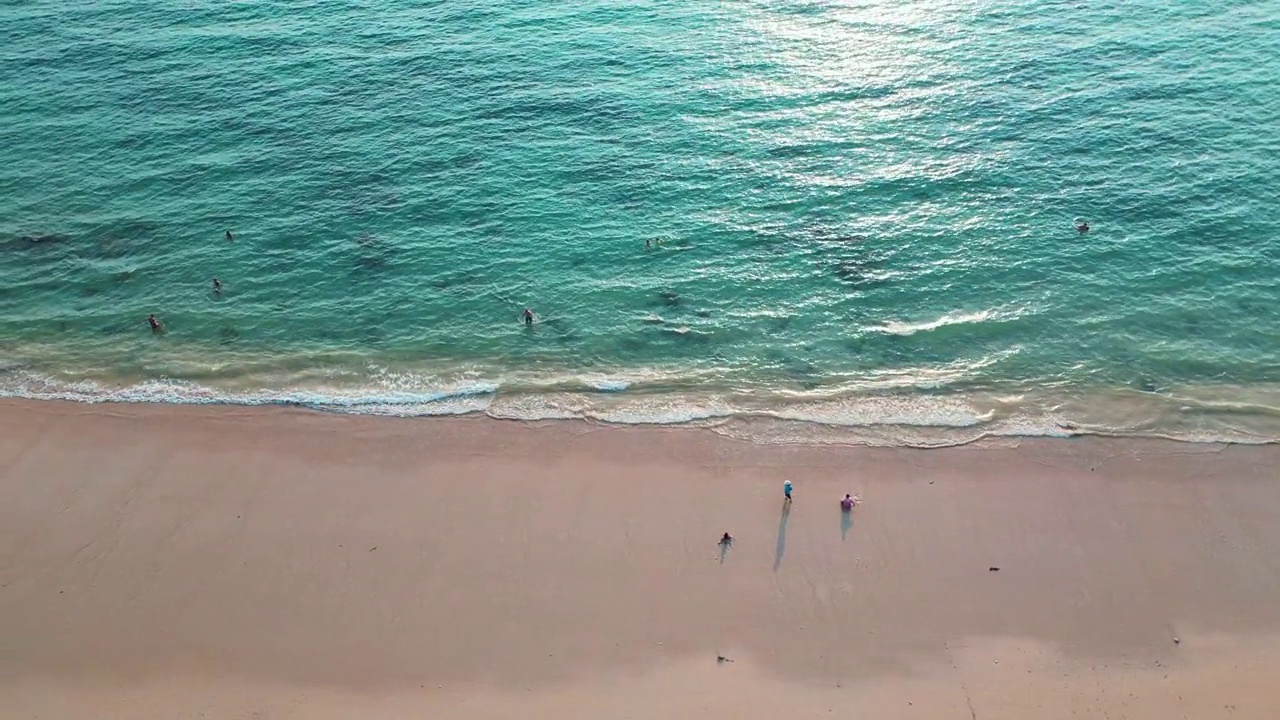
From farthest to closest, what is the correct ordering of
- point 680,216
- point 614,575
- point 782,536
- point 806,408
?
point 680,216
point 806,408
point 782,536
point 614,575

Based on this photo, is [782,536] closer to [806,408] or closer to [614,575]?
[614,575]

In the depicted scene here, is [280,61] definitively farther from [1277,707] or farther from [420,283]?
[1277,707]

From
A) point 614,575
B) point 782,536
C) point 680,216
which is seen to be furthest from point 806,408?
point 680,216

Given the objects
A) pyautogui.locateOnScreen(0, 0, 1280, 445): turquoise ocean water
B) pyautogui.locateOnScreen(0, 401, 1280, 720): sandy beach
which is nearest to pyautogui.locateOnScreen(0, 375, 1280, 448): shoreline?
pyautogui.locateOnScreen(0, 0, 1280, 445): turquoise ocean water

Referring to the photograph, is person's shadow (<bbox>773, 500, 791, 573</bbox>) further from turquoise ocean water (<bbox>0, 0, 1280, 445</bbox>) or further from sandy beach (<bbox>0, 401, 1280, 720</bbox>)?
turquoise ocean water (<bbox>0, 0, 1280, 445</bbox>)

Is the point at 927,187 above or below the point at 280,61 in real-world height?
below

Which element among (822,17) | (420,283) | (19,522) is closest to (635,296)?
(420,283)
